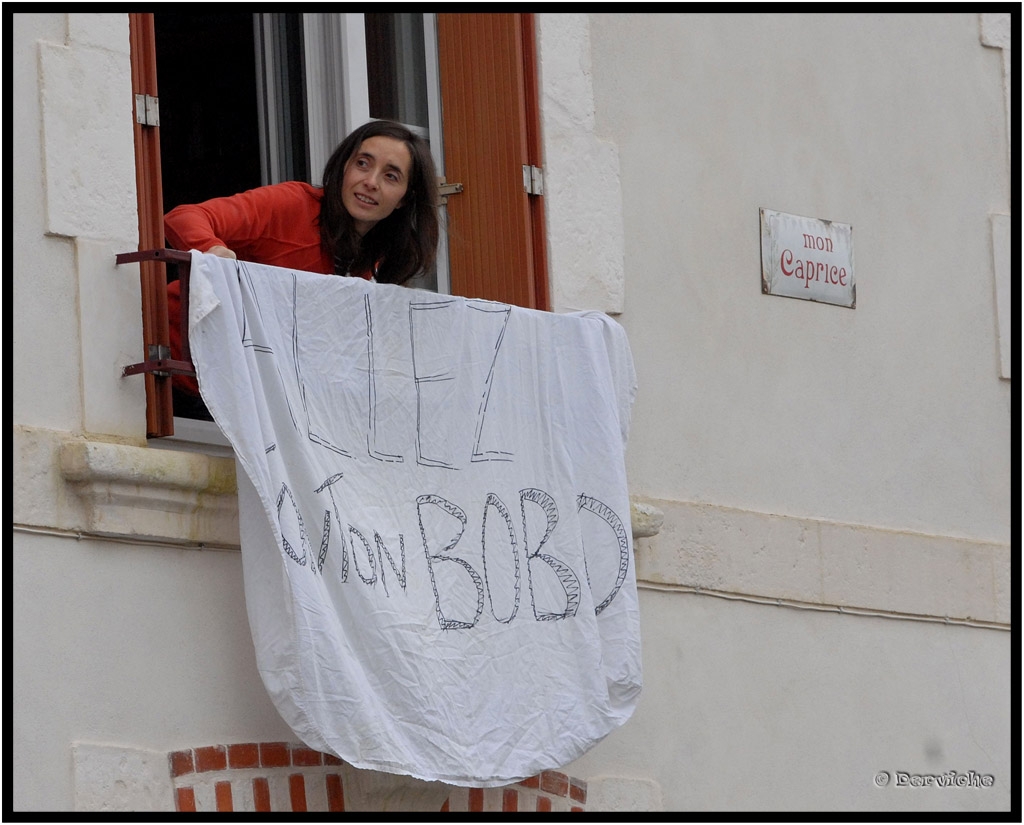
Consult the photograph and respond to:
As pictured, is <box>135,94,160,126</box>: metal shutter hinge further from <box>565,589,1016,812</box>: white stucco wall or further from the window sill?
<box>565,589,1016,812</box>: white stucco wall

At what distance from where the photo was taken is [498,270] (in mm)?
6340

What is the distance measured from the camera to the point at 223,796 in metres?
5.20

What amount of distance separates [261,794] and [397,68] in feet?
7.68

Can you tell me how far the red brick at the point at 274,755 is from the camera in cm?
528

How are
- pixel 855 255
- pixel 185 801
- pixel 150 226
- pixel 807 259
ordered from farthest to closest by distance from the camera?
pixel 855 255, pixel 807 259, pixel 150 226, pixel 185 801

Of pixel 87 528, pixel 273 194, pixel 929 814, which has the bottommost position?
pixel 929 814

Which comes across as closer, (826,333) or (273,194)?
(273,194)

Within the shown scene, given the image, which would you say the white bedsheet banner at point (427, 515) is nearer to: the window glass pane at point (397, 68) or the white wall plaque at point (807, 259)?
the window glass pane at point (397, 68)

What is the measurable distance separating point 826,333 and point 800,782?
4.80 feet

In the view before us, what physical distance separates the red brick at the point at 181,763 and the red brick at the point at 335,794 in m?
0.38

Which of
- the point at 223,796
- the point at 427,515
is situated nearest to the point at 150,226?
the point at 427,515

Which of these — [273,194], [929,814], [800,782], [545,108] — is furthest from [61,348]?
[929,814]

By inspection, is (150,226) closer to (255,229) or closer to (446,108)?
(255,229)

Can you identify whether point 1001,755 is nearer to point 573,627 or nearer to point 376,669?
point 573,627
